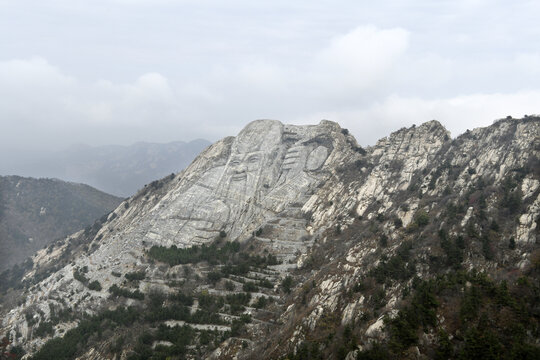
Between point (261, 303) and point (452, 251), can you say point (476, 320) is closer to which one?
point (452, 251)

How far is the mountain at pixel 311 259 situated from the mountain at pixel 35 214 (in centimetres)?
5082

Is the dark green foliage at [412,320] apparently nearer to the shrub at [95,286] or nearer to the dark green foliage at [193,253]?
the dark green foliage at [193,253]

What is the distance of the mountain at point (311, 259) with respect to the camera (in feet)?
109

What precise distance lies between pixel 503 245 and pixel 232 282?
42.4m

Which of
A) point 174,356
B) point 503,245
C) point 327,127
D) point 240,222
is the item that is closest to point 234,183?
point 240,222

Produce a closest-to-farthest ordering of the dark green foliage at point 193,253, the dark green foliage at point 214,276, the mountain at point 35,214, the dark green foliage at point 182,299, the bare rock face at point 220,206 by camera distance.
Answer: the dark green foliage at point 182,299 < the dark green foliage at point 214,276 < the dark green foliage at point 193,253 < the bare rock face at point 220,206 < the mountain at point 35,214

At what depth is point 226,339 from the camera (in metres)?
47.3

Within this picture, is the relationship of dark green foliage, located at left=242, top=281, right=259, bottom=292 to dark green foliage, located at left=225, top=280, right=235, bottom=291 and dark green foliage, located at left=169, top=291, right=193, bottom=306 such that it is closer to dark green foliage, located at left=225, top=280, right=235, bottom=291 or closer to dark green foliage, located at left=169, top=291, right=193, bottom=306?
dark green foliage, located at left=225, top=280, right=235, bottom=291

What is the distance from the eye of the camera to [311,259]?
63.7 meters

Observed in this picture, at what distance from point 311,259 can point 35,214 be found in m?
168

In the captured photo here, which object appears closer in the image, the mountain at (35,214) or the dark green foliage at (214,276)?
the dark green foliage at (214,276)

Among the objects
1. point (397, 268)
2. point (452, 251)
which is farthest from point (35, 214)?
point (452, 251)

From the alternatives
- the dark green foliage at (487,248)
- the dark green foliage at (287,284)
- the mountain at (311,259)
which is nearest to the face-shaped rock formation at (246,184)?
the mountain at (311,259)

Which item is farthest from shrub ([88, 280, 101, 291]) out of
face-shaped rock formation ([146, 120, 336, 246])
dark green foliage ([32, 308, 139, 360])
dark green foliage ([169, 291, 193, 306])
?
dark green foliage ([169, 291, 193, 306])
